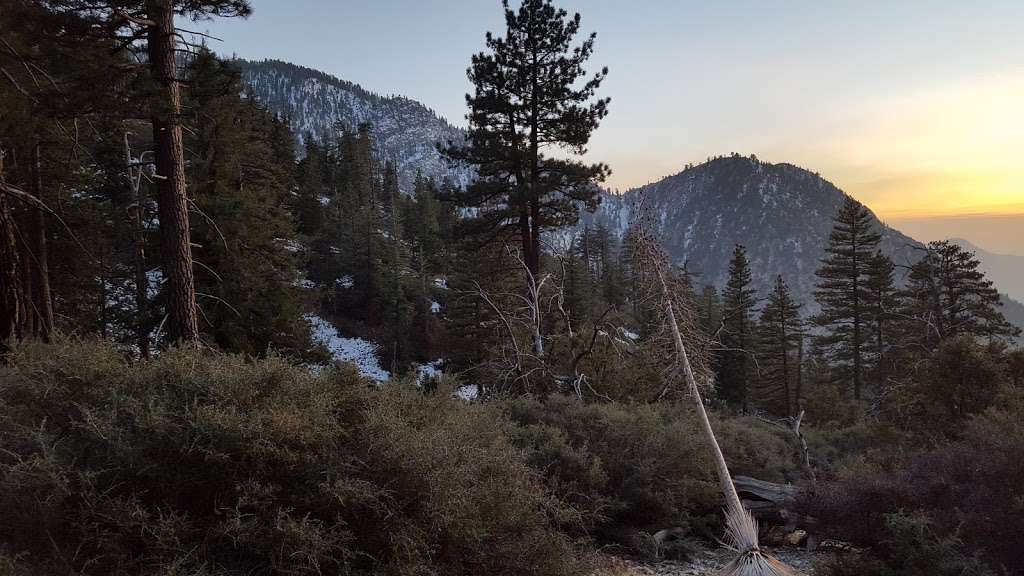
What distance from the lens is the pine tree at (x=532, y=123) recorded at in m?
13.4

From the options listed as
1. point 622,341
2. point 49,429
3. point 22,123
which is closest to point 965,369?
point 622,341

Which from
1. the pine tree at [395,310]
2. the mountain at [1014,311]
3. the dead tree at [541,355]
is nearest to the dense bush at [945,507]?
the dead tree at [541,355]

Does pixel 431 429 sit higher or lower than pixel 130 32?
lower

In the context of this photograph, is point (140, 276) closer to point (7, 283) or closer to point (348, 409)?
point (7, 283)

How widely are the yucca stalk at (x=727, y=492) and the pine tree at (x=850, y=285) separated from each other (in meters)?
24.7

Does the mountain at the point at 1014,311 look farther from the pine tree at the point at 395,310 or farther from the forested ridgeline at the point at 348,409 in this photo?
the forested ridgeline at the point at 348,409

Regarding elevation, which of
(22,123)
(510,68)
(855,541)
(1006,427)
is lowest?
(855,541)

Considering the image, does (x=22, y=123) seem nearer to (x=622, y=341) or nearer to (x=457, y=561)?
(x=457, y=561)

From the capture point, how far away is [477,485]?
13.7ft

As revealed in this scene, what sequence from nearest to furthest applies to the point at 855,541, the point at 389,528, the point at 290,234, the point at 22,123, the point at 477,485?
1. the point at 389,528
2. the point at 477,485
3. the point at 855,541
4. the point at 22,123
5. the point at 290,234

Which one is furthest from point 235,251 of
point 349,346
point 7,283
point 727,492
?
point 349,346

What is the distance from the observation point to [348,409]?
165 inches

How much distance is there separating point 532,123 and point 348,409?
11081 millimetres

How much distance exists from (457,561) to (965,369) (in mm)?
9768
